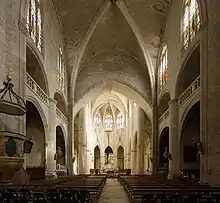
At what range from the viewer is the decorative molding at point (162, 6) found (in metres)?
28.3

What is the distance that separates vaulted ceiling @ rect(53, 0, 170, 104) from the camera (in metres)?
29.3

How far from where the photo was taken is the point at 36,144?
87.6 feet

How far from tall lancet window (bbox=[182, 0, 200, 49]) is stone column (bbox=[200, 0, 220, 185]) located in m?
3.85

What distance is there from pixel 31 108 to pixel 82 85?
1430 centimetres

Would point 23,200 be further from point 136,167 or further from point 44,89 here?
point 136,167

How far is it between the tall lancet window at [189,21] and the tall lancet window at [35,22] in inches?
336

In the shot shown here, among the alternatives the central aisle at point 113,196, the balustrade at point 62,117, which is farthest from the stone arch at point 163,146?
the central aisle at point 113,196

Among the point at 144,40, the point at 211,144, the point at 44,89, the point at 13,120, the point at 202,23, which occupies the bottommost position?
the point at 211,144

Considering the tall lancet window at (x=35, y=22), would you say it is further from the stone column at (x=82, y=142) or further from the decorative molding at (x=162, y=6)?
the stone column at (x=82, y=142)

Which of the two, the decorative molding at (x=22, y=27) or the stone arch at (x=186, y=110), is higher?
the decorative molding at (x=22, y=27)

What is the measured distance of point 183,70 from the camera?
23688mm

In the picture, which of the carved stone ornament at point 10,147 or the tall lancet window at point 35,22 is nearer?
the carved stone ornament at point 10,147

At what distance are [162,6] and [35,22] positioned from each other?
10.5 meters

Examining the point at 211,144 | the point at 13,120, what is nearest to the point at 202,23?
the point at 211,144
